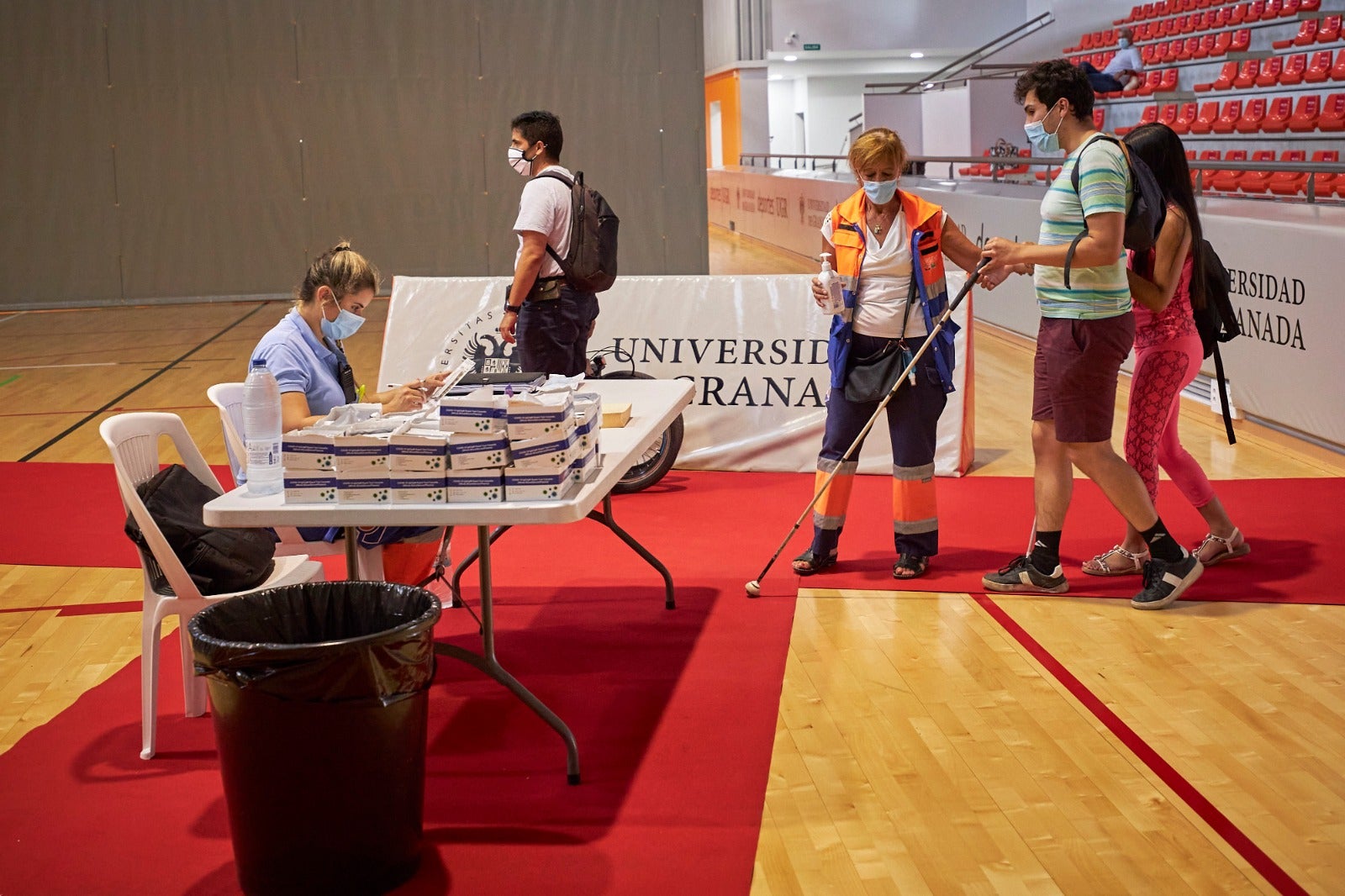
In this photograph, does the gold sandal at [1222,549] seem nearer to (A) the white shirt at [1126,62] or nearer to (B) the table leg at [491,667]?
(B) the table leg at [491,667]

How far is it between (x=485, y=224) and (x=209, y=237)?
2.80m

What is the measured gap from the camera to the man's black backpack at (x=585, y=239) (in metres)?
4.97

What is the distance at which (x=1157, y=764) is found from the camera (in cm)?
294

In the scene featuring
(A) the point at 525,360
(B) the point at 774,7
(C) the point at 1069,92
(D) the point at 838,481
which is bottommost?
(D) the point at 838,481

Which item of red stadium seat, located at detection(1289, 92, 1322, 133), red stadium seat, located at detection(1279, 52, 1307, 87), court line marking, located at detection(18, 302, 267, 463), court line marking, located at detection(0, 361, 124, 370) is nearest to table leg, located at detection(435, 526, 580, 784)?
court line marking, located at detection(18, 302, 267, 463)

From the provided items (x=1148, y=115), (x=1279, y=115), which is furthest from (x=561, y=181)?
(x=1148, y=115)

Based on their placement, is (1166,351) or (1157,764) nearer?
(1157,764)

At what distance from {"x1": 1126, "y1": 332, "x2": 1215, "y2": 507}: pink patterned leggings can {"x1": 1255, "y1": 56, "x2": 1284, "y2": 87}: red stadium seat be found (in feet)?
34.8

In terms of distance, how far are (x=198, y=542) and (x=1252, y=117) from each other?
12.3 m

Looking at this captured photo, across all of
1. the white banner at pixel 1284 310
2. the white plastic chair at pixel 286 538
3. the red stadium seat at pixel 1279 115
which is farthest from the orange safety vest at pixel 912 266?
the red stadium seat at pixel 1279 115

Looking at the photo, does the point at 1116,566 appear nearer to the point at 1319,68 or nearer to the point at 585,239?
the point at 585,239

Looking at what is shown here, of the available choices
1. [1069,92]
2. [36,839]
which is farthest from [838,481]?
[36,839]

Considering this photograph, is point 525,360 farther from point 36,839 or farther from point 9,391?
A: point 9,391

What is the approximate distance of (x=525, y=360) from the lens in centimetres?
520
